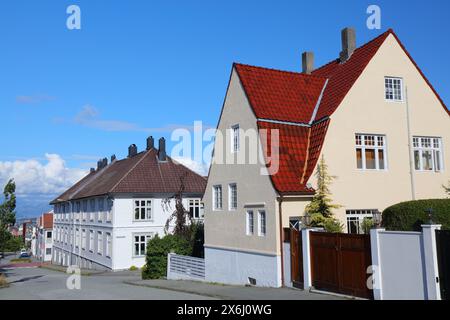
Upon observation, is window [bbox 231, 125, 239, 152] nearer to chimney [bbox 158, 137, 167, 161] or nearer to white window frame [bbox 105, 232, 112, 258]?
white window frame [bbox 105, 232, 112, 258]

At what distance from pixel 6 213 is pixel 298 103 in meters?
25.8

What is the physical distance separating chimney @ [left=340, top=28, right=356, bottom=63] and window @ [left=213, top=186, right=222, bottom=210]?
9.63 m

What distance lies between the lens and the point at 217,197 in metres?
24.0

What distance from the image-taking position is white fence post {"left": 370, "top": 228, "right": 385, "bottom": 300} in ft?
42.1

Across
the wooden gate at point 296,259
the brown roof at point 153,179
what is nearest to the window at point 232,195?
the wooden gate at point 296,259

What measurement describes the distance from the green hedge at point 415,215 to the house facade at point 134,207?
25.1 meters

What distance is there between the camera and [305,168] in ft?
63.2

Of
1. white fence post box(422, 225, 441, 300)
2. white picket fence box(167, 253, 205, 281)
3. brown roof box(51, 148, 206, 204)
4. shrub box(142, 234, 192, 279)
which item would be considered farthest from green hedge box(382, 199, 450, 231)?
brown roof box(51, 148, 206, 204)

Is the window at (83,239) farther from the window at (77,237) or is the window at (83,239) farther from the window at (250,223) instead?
the window at (250,223)

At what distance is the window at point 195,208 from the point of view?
41.9m
